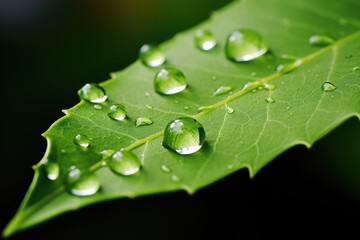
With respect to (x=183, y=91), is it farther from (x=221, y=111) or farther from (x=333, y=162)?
(x=333, y=162)

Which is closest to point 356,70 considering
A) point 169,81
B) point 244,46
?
point 244,46

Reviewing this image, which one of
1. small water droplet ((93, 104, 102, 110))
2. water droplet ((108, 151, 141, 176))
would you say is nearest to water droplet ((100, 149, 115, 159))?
water droplet ((108, 151, 141, 176))

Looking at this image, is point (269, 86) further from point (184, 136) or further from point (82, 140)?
point (82, 140)

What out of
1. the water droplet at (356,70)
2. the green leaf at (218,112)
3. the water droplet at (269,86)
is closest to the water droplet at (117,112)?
the green leaf at (218,112)

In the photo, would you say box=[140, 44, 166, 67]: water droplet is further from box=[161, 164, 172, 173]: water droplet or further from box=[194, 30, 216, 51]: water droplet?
box=[161, 164, 172, 173]: water droplet

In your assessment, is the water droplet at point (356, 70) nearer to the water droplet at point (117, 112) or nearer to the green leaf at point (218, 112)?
the green leaf at point (218, 112)
